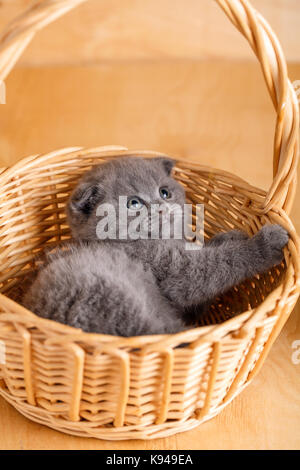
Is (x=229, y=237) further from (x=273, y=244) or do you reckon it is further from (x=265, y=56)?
(x=265, y=56)

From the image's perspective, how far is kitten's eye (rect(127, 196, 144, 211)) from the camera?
1.08 m

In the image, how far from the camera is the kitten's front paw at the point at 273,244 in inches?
39.5

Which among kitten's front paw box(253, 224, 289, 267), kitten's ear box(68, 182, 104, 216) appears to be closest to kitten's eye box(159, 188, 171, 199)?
kitten's ear box(68, 182, 104, 216)

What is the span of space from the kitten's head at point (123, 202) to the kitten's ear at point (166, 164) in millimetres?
44

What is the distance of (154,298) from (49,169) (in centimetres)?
43

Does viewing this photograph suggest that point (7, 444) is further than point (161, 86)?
No

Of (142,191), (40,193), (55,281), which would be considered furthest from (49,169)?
(55,281)

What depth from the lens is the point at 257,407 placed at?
3.24ft

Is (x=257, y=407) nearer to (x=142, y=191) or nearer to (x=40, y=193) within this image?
(x=142, y=191)

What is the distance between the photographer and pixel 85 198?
1.08 metres

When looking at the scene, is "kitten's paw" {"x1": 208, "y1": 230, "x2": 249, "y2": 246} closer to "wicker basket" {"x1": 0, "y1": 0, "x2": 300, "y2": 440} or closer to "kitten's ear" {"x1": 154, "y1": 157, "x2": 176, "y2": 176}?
"wicker basket" {"x1": 0, "y1": 0, "x2": 300, "y2": 440}

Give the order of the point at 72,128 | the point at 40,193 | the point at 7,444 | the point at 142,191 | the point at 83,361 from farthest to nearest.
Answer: the point at 72,128
the point at 40,193
the point at 142,191
the point at 7,444
the point at 83,361

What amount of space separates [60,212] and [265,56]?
590mm

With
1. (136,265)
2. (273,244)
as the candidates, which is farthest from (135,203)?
(273,244)
